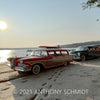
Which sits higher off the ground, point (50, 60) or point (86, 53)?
point (86, 53)

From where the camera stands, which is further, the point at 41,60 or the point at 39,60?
the point at 41,60

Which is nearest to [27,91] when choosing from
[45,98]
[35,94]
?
[35,94]

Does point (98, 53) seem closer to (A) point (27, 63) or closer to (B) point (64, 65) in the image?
(B) point (64, 65)

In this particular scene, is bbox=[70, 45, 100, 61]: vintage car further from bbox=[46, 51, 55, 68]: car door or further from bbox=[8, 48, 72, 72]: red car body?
bbox=[46, 51, 55, 68]: car door

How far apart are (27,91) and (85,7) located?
8.79 metres

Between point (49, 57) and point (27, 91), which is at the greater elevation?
point (49, 57)

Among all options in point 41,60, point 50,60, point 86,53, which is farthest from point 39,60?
point 86,53

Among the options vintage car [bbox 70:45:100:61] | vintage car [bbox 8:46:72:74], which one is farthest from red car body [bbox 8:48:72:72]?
vintage car [bbox 70:45:100:61]

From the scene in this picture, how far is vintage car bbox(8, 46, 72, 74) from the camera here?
17.4ft

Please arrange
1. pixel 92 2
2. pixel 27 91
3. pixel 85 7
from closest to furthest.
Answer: pixel 27 91, pixel 92 2, pixel 85 7

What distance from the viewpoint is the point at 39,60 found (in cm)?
585

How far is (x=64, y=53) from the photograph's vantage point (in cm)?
788

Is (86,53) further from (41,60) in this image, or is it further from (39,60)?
(39,60)

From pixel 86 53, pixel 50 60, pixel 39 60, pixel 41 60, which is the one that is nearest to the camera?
pixel 39 60
